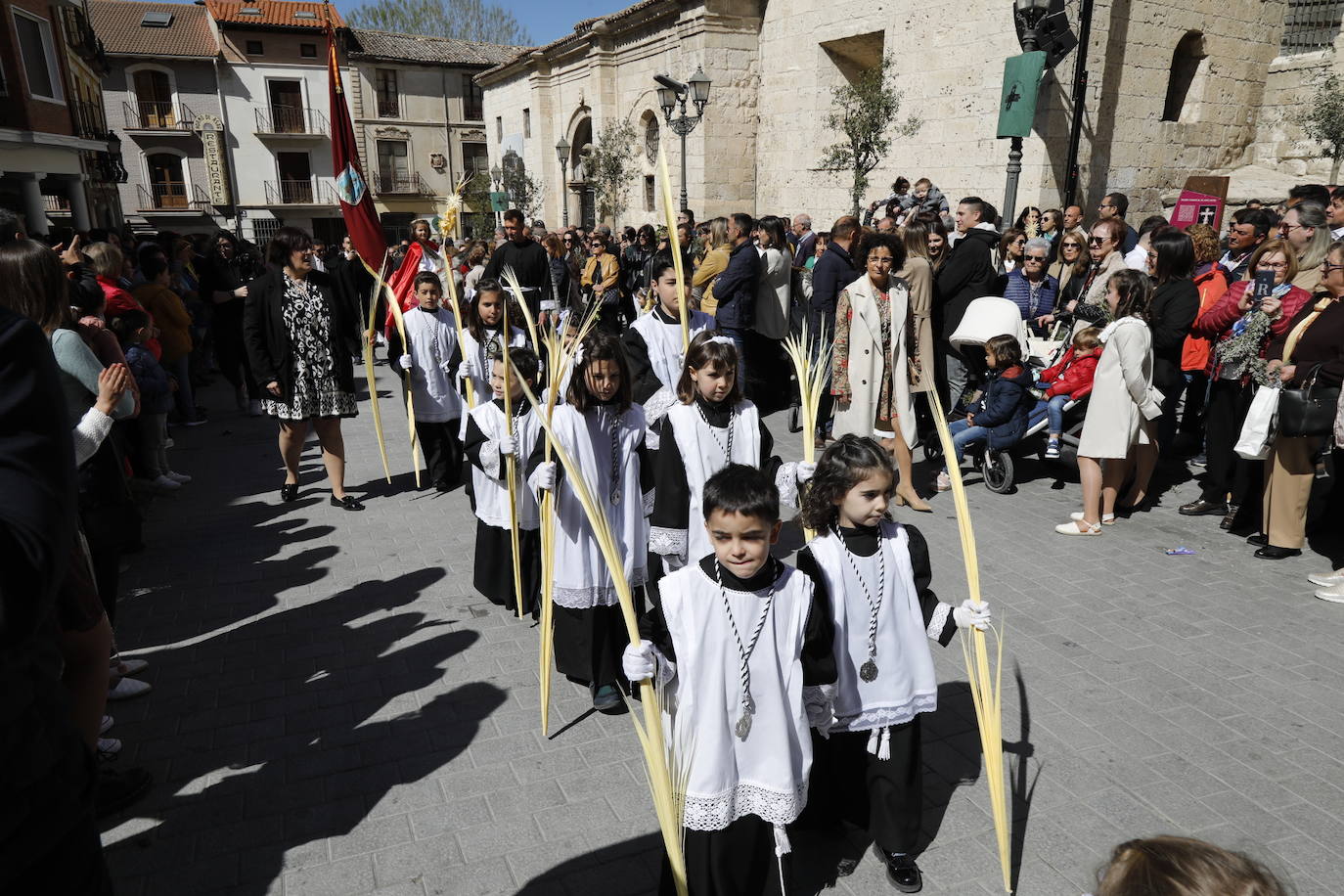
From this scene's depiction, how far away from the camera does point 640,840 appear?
3068 millimetres

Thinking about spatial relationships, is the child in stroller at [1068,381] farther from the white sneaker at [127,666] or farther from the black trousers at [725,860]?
the white sneaker at [127,666]

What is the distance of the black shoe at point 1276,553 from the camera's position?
5602mm

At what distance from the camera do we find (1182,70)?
645 inches

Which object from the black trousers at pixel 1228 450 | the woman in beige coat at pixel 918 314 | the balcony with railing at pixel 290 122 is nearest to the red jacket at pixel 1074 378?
the black trousers at pixel 1228 450

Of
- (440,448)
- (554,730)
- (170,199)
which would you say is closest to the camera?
(554,730)

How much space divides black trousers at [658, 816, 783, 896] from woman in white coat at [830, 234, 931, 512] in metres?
3.65

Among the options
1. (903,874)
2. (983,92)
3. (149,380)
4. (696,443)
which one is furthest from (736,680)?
(983,92)

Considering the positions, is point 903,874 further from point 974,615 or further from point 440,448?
point 440,448

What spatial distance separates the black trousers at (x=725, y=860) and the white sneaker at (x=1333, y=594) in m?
4.27

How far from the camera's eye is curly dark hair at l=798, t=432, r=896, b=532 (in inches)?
109

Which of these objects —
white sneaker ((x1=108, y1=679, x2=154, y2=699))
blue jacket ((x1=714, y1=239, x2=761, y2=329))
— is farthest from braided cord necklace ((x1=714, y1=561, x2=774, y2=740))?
blue jacket ((x1=714, y1=239, x2=761, y2=329))

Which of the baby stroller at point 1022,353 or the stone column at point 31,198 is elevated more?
the stone column at point 31,198

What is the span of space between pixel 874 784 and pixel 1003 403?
15.3 feet

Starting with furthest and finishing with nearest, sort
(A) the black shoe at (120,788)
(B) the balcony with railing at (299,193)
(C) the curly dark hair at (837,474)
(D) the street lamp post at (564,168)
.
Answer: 1. (B) the balcony with railing at (299,193)
2. (D) the street lamp post at (564,168)
3. (A) the black shoe at (120,788)
4. (C) the curly dark hair at (837,474)
